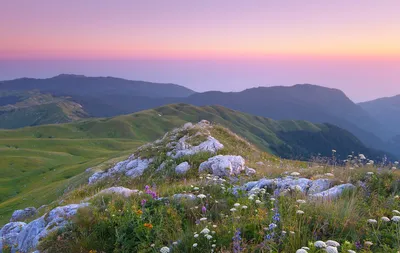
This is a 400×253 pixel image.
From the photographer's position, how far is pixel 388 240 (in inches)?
207

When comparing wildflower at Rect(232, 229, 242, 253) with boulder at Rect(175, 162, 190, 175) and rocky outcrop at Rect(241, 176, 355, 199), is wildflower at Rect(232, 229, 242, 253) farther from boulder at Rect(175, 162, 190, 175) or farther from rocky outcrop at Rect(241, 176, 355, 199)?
boulder at Rect(175, 162, 190, 175)

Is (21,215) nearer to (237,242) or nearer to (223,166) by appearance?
(223,166)

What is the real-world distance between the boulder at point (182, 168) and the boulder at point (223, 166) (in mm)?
892

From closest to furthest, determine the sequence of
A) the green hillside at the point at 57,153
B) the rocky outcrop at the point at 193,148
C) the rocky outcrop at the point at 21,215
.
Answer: the rocky outcrop at the point at 193,148 → the rocky outcrop at the point at 21,215 → the green hillside at the point at 57,153

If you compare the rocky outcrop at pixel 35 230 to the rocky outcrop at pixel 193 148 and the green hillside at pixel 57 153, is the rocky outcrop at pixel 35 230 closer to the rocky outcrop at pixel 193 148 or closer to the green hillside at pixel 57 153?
the rocky outcrop at pixel 193 148

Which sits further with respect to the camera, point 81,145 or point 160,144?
point 81,145

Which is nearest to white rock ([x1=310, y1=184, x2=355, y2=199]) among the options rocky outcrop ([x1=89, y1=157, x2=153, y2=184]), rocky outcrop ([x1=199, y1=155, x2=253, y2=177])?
rocky outcrop ([x1=199, y1=155, x2=253, y2=177])

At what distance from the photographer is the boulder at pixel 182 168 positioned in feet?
49.8

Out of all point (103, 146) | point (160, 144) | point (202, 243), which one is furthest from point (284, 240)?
point (103, 146)

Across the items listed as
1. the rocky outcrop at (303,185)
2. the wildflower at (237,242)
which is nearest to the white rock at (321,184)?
the rocky outcrop at (303,185)

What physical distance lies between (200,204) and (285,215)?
7.32ft

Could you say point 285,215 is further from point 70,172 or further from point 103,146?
point 103,146

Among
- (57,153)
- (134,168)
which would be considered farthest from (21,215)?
(57,153)

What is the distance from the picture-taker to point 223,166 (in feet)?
45.1
